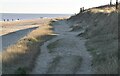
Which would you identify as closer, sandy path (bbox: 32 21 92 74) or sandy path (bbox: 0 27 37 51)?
sandy path (bbox: 32 21 92 74)

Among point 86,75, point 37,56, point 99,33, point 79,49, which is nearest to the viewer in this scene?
point 86,75

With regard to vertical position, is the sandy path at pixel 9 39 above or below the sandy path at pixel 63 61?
below

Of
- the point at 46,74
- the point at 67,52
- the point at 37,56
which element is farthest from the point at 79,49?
the point at 46,74

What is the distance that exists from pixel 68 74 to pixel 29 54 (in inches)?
190

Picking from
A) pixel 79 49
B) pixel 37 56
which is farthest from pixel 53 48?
pixel 37 56

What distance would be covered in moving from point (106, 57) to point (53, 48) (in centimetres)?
716

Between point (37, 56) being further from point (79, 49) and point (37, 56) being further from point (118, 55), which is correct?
point (118, 55)

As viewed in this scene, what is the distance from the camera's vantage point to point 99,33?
1131 inches

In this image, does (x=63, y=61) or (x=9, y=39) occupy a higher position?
(x=63, y=61)

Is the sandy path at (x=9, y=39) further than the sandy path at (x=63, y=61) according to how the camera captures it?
Yes

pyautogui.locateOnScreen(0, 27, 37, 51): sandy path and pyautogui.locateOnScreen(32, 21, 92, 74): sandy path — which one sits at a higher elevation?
pyautogui.locateOnScreen(32, 21, 92, 74): sandy path

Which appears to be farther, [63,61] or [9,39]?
[9,39]

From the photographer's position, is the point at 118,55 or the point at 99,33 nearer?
the point at 118,55

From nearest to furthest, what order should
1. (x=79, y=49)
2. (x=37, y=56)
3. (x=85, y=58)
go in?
(x=85, y=58), (x=37, y=56), (x=79, y=49)
